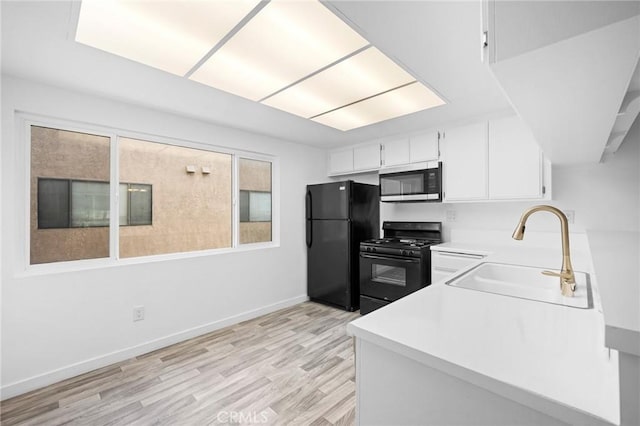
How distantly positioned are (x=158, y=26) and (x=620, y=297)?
2080 mm

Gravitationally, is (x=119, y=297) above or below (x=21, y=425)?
above

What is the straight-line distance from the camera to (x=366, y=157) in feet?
12.6

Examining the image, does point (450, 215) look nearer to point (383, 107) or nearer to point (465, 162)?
point (465, 162)

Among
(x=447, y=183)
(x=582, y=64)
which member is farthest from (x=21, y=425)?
(x=447, y=183)

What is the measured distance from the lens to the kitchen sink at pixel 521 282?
1260 mm

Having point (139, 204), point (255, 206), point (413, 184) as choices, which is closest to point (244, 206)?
point (255, 206)

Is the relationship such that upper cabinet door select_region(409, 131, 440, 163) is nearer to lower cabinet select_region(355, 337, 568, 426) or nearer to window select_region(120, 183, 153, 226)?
lower cabinet select_region(355, 337, 568, 426)

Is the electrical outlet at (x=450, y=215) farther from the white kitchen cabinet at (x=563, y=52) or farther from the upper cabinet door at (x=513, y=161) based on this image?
the white kitchen cabinet at (x=563, y=52)

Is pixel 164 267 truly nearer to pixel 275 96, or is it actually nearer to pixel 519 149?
pixel 275 96

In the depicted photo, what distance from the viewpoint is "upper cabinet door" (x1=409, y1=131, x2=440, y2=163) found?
3.19m

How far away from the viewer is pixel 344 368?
2314 mm

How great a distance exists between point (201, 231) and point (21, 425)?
6.21 ft

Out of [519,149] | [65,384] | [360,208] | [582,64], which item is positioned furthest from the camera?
[360,208]

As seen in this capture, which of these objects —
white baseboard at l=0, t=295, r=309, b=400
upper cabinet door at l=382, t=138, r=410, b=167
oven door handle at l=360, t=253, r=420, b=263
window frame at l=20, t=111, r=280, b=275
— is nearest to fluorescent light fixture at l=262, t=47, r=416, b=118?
window frame at l=20, t=111, r=280, b=275
